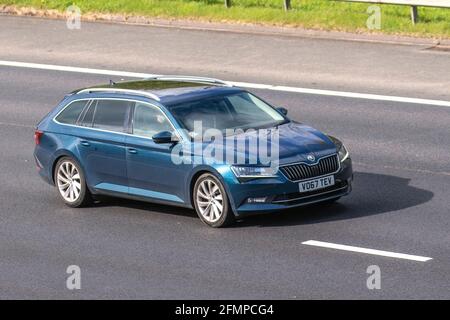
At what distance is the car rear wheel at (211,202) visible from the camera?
15.9 metres

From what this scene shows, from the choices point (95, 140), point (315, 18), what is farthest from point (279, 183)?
point (315, 18)

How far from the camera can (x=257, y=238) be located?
15.6m

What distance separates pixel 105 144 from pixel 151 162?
33.3 inches

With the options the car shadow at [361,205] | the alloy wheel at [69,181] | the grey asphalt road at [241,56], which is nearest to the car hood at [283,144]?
the car shadow at [361,205]

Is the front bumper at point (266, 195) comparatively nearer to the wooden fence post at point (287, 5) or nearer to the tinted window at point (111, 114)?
the tinted window at point (111, 114)

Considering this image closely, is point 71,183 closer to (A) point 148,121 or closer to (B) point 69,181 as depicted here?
(B) point 69,181

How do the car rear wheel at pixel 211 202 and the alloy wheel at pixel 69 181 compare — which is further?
the alloy wheel at pixel 69 181

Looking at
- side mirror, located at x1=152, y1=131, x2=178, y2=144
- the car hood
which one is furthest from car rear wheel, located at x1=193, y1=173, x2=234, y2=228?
side mirror, located at x1=152, y1=131, x2=178, y2=144

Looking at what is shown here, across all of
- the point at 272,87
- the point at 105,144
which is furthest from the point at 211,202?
the point at 272,87

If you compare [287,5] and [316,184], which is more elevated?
[287,5]

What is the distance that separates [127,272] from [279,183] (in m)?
2.29

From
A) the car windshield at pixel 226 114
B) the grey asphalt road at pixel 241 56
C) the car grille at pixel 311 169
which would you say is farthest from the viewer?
the grey asphalt road at pixel 241 56

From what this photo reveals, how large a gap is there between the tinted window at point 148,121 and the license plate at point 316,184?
1.90 metres

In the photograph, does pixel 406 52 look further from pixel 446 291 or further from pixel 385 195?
pixel 446 291
